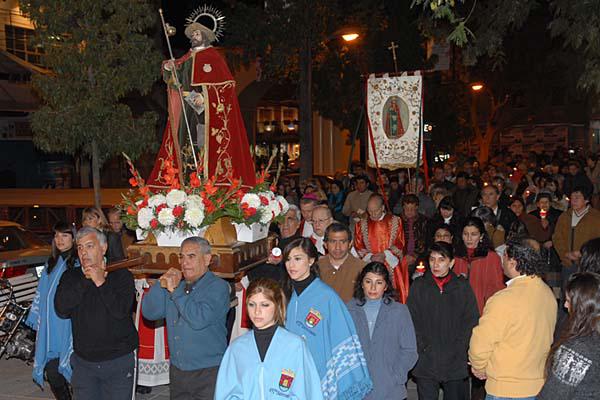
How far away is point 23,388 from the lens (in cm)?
834

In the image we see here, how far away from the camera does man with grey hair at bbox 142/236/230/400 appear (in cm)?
528

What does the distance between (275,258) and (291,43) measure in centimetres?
1123

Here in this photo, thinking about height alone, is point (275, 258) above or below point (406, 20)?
below

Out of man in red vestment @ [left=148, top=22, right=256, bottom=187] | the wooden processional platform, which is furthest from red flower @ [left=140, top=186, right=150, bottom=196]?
the wooden processional platform

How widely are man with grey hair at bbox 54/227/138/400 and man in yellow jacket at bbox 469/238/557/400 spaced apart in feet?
8.00

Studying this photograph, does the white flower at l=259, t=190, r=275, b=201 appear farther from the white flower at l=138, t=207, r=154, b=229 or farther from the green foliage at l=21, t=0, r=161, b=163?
the green foliage at l=21, t=0, r=161, b=163

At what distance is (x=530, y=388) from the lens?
16.0ft

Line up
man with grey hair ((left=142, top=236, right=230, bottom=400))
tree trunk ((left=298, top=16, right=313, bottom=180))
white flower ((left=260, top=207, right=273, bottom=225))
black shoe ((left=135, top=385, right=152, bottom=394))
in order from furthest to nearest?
1. tree trunk ((left=298, top=16, right=313, bottom=180))
2. black shoe ((left=135, top=385, right=152, bottom=394))
3. white flower ((left=260, top=207, right=273, bottom=225))
4. man with grey hair ((left=142, top=236, right=230, bottom=400))

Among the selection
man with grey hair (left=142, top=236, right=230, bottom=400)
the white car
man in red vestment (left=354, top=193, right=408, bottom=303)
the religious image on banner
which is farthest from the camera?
the religious image on banner

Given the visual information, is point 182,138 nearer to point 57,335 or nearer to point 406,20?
point 57,335

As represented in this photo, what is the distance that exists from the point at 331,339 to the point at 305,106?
12.9m

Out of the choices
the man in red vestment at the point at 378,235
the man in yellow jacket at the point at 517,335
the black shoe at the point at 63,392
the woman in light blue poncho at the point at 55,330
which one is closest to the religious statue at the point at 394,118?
the man in red vestment at the point at 378,235

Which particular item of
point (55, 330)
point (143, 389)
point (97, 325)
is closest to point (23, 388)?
point (143, 389)

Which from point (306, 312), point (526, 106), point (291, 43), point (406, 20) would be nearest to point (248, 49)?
point (291, 43)
